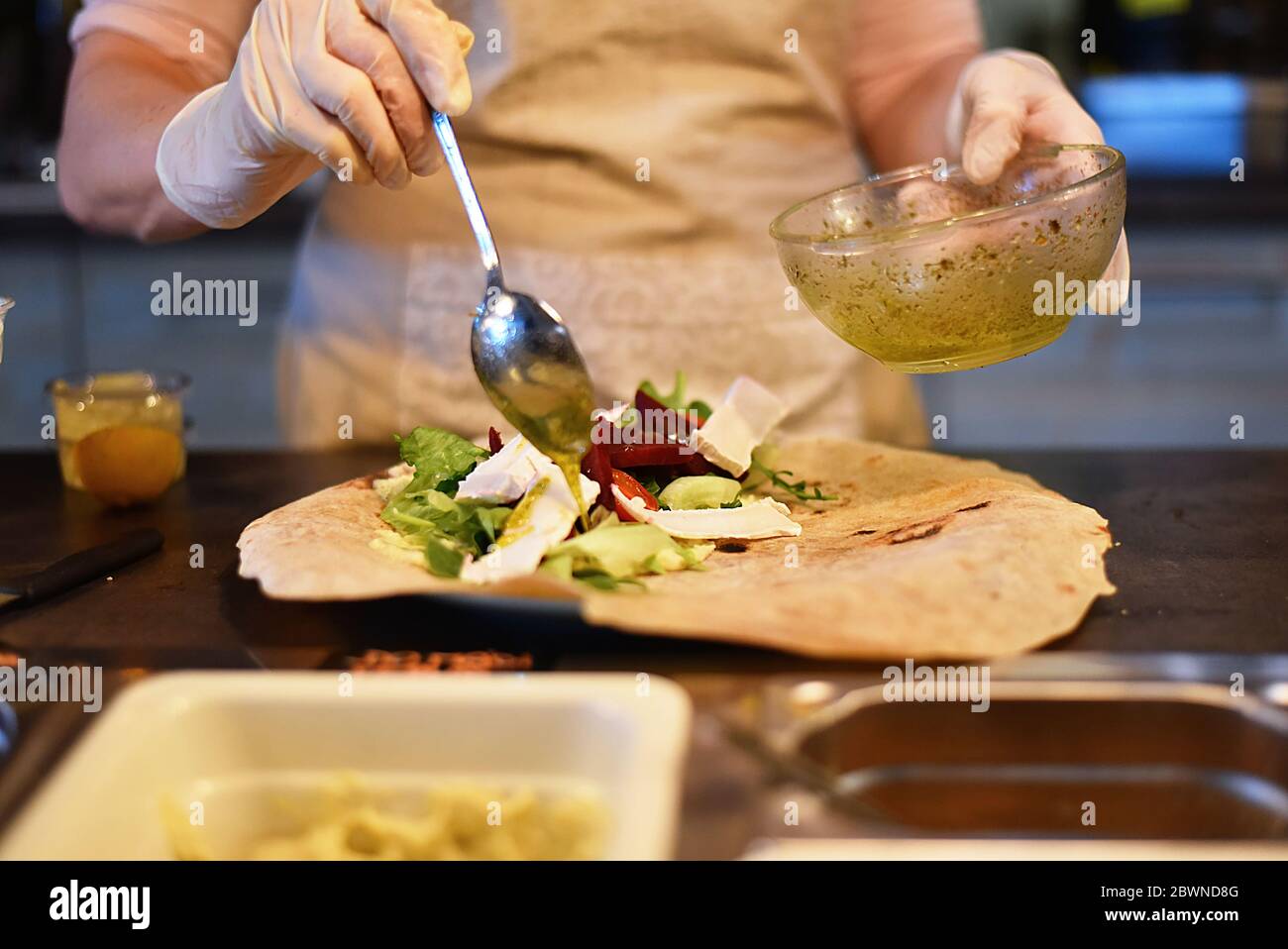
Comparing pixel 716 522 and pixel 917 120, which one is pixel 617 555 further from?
pixel 917 120

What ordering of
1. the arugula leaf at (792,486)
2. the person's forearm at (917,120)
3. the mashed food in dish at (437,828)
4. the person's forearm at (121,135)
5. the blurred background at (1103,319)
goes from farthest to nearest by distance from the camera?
the blurred background at (1103,319), the person's forearm at (917,120), the person's forearm at (121,135), the arugula leaf at (792,486), the mashed food in dish at (437,828)

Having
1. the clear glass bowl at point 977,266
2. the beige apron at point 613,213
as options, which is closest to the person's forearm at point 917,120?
the beige apron at point 613,213

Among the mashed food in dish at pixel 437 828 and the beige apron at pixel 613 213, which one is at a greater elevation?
the beige apron at pixel 613 213

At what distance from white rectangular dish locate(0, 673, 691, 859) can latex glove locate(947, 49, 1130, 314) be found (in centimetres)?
77

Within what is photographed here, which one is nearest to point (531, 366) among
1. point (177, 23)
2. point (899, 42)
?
point (177, 23)

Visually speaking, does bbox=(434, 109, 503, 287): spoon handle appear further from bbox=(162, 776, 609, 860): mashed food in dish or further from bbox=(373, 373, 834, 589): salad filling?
bbox=(162, 776, 609, 860): mashed food in dish

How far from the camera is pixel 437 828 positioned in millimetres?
854

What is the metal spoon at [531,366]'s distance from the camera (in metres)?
1.26

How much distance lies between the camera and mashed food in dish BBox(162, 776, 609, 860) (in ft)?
2.76

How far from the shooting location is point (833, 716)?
0.95 meters

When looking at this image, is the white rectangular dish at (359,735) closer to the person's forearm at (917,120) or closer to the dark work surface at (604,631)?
the dark work surface at (604,631)

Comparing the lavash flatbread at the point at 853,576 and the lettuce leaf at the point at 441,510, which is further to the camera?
the lettuce leaf at the point at 441,510

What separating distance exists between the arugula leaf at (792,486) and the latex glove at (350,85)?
1.64ft
